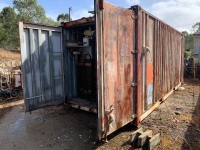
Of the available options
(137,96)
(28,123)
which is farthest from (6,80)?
(137,96)

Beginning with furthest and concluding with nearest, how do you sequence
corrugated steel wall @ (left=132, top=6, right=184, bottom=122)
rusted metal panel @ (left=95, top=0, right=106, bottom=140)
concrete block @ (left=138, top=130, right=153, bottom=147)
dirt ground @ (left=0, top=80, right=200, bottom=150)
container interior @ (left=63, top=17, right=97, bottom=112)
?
container interior @ (left=63, top=17, right=97, bottom=112), corrugated steel wall @ (left=132, top=6, right=184, bottom=122), dirt ground @ (left=0, top=80, right=200, bottom=150), concrete block @ (left=138, top=130, right=153, bottom=147), rusted metal panel @ (left=95, top=0, right=106, bottom=140)

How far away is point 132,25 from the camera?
13.0 ft

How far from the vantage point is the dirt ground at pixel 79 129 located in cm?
364

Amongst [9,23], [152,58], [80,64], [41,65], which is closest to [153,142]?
[152,58]

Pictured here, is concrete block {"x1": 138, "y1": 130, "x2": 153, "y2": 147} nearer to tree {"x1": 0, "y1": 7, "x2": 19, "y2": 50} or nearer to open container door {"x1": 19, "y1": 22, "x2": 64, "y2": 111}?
open container door {"x1": 19, "y1": 22, "x2": 64, "y2": 111}

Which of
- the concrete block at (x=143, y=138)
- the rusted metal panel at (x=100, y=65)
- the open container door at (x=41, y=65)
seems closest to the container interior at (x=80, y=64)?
the open container door at (x=41, y=65)

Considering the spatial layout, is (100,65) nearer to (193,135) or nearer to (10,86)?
(193,135)

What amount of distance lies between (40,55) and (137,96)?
271 cm

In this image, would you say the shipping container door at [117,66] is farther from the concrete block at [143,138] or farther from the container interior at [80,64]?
the container interior at [80,64]

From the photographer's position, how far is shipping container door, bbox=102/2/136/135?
328 cm

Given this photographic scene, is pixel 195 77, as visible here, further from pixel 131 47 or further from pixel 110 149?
pixel 110 149

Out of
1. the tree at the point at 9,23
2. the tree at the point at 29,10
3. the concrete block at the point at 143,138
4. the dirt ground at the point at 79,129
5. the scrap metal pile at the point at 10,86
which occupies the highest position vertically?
the tree at the point at 29,10

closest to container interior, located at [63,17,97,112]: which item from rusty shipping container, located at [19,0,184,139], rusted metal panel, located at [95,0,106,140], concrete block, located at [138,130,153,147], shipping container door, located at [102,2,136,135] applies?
rusty shipping container, located at [19,0,184,139]

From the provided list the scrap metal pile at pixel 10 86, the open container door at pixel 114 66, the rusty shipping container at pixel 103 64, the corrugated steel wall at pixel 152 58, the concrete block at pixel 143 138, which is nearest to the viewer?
the open container door at pixel 114 66
